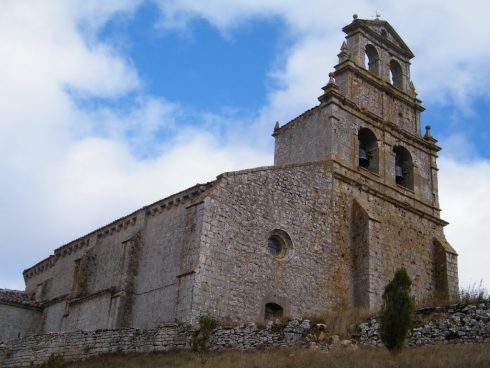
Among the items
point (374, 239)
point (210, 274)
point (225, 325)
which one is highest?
point (374, 239)

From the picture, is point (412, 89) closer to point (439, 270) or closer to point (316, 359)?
point (439, 270)

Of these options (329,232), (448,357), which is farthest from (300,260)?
(448,357)

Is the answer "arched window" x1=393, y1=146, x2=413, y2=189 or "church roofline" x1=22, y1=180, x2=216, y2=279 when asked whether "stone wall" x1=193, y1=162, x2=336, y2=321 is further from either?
"arched window" x1=393, y1=146, x2=413, y2=189

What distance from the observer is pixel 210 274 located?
20.3m

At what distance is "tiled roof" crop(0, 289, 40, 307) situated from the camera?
94.5 feet

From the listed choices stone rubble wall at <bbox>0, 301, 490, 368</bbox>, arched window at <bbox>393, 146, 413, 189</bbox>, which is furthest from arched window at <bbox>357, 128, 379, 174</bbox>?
stone rubble wall at <bbox>0, 301, 490, 368</bbox>

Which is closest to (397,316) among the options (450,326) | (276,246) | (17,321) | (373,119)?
(450,326)

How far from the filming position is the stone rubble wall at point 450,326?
16.0 meters

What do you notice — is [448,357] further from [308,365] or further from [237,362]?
[237,362]

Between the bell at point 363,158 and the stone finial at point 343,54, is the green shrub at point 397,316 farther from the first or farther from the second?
the stone finial at point 343,54

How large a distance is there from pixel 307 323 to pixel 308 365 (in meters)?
2.98

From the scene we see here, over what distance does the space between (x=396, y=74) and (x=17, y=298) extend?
1974 centimetres

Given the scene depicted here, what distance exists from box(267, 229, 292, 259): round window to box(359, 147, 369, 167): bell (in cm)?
620

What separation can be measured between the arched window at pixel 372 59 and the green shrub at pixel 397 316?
621 inches
